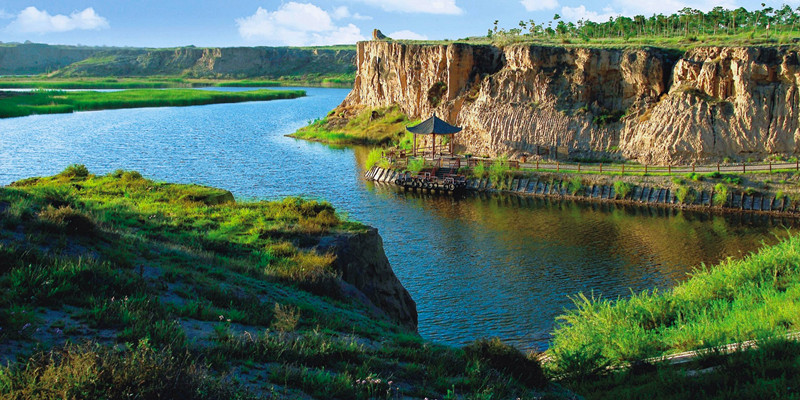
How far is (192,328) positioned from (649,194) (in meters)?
41.0

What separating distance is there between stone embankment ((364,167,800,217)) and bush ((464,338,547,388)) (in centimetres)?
3679

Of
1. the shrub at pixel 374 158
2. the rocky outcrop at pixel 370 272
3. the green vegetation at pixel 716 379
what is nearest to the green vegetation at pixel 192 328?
the rocky outcrop at pixel 370 272

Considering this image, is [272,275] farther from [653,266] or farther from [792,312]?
[653,266]

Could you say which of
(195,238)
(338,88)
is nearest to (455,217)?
(195,238)

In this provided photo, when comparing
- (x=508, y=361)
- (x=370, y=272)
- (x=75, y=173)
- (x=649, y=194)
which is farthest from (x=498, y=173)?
(x=508, y=361)

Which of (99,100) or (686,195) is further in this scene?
(99,100)

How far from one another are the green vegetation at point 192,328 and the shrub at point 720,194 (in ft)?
109

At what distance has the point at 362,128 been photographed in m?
84.9

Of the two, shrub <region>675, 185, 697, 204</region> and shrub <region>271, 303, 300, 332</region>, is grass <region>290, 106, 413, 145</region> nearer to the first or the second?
shrub <region>675, 185, 697, 204</region>

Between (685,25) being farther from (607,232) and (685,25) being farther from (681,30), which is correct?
(607,232)

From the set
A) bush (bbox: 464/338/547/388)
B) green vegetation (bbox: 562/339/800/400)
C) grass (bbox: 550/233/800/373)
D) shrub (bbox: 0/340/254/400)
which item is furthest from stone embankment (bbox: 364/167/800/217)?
shrub (bbox: 0/340/254/400)

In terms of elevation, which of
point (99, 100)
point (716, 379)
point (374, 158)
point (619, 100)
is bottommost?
point (374, 158)

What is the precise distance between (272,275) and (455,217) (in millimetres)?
26731

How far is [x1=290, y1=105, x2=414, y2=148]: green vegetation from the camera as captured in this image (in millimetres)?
79750
